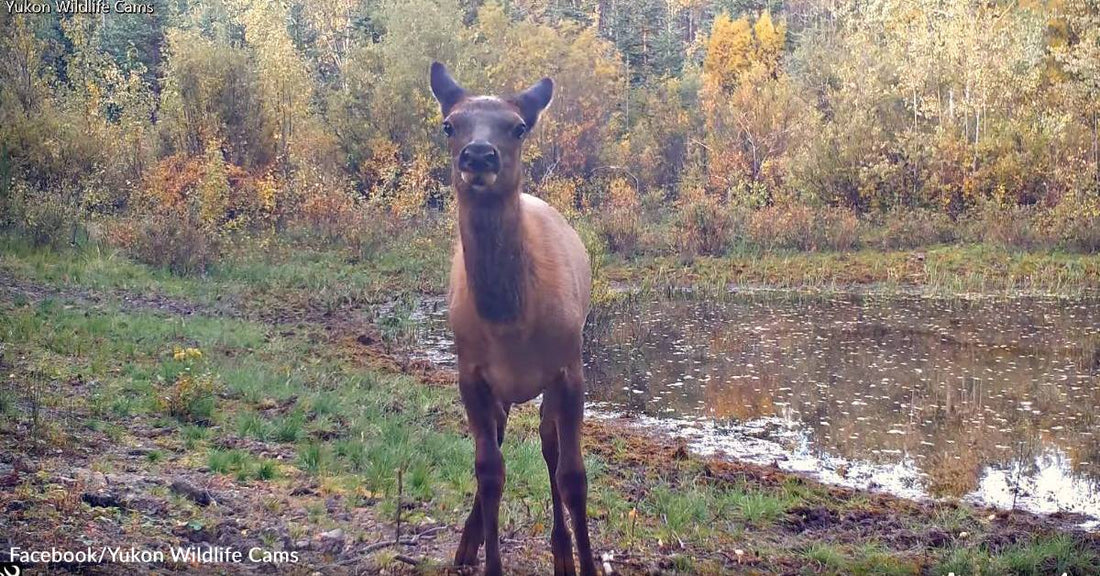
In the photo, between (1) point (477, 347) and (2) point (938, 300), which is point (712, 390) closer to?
(1) point (477, 347)

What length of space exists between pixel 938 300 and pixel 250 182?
61.6 feet

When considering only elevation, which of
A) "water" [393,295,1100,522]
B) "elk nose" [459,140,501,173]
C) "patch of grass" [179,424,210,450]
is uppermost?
"elk nose" [459,140,501,173]

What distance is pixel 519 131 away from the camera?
18.4ft

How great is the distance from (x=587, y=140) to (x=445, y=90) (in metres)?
38.0

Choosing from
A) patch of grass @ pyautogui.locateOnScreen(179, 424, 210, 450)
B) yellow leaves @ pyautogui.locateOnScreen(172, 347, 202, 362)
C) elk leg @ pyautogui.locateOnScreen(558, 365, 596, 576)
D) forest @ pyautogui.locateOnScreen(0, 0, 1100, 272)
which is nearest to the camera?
elk leg @ pyautogui.locateOnScreen(558, 365, 596, 576)

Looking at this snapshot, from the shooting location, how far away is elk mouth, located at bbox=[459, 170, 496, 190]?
205 inches

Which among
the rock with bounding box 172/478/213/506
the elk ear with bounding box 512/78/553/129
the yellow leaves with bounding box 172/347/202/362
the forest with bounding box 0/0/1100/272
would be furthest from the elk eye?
the forest with bounding box 0/0/1100/272

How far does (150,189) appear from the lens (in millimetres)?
25297

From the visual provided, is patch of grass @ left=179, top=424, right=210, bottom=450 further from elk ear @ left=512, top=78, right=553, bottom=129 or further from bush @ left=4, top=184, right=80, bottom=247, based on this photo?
bush @ left=4, top=184, right=80, bottom=247

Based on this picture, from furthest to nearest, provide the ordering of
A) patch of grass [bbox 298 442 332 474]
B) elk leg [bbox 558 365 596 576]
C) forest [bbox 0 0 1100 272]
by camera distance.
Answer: forest [bbox 0 0 1100 272] → patch of grass [bbox 298 442 332 474] → elk leg [bbox 558 365 596 576]

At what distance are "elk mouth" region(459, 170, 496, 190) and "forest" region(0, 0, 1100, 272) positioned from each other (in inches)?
629

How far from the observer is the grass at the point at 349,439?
6.99m

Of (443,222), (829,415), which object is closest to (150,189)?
(443,222)

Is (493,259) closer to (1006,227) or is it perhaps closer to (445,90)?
(445,90)
